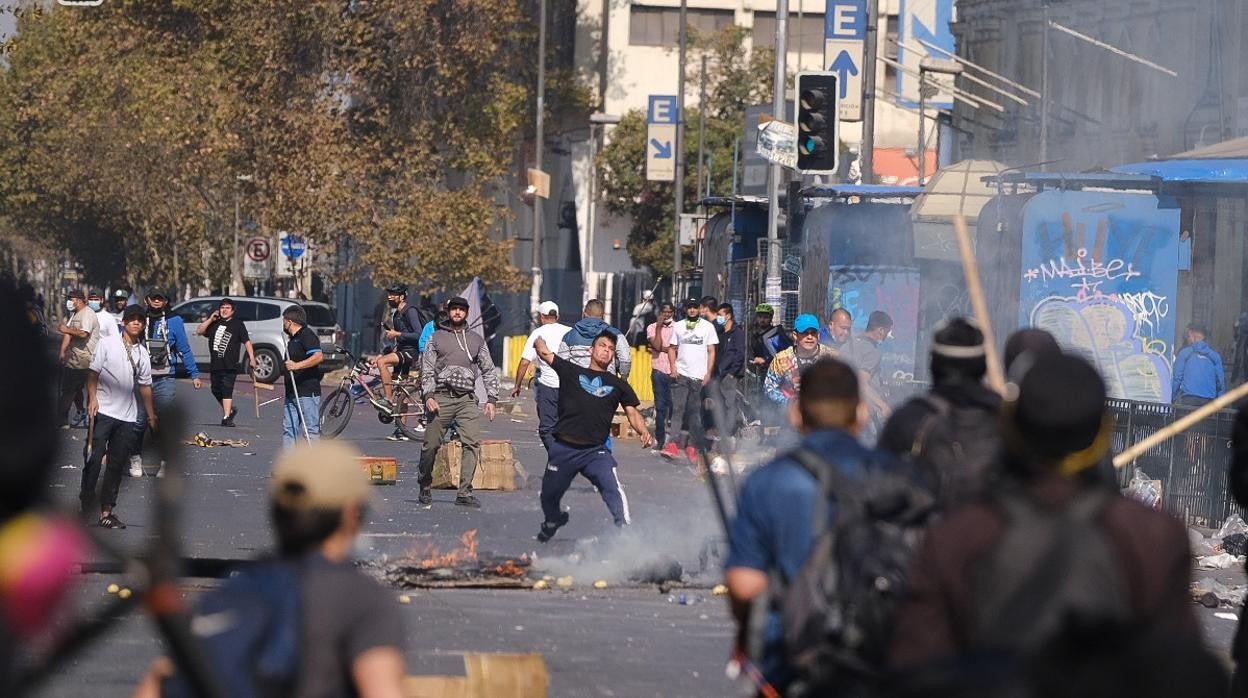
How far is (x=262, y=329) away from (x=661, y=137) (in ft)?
28.4

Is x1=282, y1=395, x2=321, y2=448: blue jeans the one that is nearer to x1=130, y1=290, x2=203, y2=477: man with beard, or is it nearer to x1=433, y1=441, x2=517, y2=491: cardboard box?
x1=130, y1=290, x2=203, y2=477: man with beard

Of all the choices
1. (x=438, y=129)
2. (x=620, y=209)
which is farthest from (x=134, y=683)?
(x=620, y=209)

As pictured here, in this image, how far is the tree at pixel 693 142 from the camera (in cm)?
5469

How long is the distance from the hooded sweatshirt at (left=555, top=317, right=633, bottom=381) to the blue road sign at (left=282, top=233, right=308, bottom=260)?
2587 cm

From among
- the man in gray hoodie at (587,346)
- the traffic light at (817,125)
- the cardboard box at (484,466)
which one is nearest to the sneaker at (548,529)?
the man in gray hoodie at (587,346)

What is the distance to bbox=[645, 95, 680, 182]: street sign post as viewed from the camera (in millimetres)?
39812

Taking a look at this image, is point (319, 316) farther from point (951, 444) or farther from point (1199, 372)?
point (951, 444)

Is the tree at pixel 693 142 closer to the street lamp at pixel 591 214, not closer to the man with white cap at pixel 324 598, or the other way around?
the street lamp at pixel 591 214

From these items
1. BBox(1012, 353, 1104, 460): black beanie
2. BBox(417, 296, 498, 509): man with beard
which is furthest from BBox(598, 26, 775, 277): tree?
BBox(1012, 353, 1104, 460): black beanie

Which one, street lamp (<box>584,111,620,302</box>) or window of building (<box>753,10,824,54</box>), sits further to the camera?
window of building (<box>753,10,824,54</box>)

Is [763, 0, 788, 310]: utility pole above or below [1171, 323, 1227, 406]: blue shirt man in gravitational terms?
above

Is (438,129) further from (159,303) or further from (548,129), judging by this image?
(159,303)

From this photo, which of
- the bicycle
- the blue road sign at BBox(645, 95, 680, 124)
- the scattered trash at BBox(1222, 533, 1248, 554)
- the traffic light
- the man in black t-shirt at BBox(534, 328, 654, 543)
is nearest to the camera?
the man in black t-shirt at BBox(534, 328, 654, 543)

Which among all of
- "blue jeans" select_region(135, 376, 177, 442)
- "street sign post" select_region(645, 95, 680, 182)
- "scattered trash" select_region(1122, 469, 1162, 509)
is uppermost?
"street sign post" select_region(645, 95, 680, 182)
